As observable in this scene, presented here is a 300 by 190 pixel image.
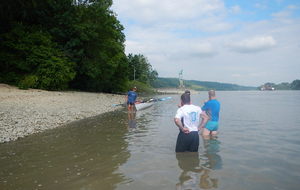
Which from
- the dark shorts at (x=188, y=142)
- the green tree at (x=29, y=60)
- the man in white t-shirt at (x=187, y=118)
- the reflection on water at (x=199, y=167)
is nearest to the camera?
the reflection on water at (x=199, y=167)

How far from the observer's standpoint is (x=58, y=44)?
37062 millimetres

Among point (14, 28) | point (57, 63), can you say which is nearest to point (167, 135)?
point (57, 63)

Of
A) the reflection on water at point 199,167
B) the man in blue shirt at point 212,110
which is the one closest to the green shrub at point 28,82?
the man in blue shirt at point 212,110

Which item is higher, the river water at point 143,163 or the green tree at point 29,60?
the green tree at point 29,60

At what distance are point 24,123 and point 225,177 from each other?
10.5 metres

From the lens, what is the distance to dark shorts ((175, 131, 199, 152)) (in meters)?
7.41

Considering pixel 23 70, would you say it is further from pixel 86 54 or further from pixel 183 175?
pixel 183 175

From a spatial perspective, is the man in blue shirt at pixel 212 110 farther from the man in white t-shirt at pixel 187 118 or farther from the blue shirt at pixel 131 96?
the blue shirt at pixel 131 96

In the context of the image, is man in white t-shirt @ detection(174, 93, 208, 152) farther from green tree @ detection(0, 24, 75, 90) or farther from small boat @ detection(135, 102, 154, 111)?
green tree @ detection(0, 24, 75, 90)

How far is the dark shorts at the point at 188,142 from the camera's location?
24.3 feet

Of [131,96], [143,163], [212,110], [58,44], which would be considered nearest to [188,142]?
[143,163]

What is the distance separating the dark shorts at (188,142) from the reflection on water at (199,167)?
240 millimetres

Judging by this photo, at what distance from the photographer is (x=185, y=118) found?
7129 mm

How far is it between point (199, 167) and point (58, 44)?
34.5 m
